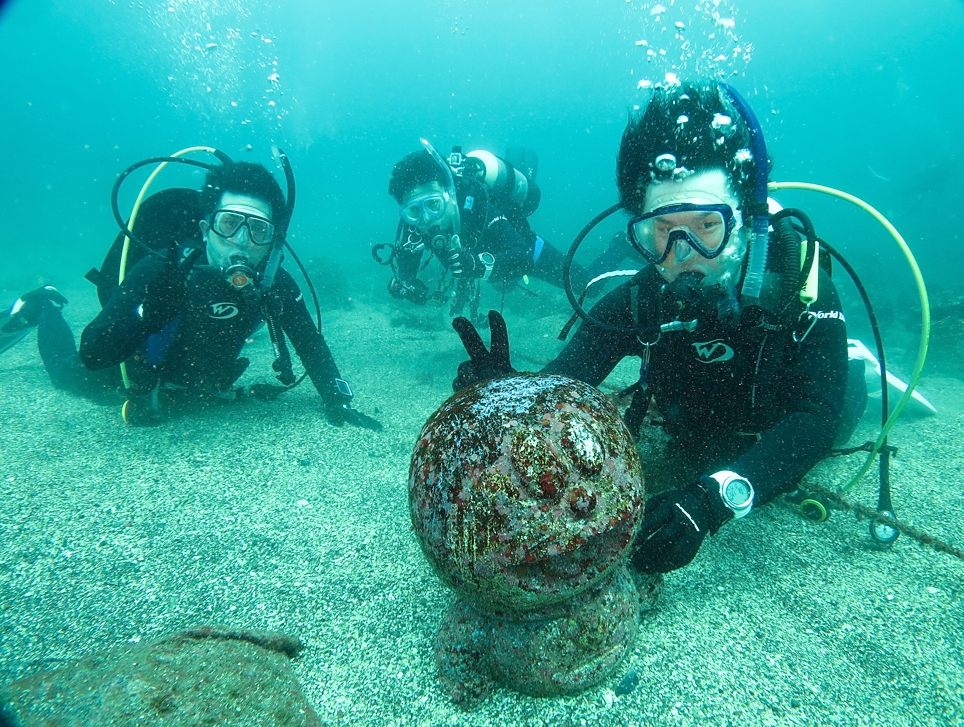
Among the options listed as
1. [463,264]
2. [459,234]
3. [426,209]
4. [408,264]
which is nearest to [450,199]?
[426,209]

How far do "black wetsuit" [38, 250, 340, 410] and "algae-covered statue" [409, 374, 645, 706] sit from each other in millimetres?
3815

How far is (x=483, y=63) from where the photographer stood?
79.7 meters

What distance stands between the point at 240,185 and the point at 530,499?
462 centimetres

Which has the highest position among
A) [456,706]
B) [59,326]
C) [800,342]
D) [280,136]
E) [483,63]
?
[483,63]

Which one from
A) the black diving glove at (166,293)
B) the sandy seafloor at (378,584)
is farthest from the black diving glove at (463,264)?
the black diving glove at (166,293)

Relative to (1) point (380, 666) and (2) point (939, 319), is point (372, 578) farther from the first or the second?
(2) point (939, 319)

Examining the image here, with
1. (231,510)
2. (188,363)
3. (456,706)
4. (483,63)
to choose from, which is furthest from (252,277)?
(483,63)

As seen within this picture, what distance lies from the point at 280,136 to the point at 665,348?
11425 centimetres

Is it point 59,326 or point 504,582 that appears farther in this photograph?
point 59,326

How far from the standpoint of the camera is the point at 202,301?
441cm

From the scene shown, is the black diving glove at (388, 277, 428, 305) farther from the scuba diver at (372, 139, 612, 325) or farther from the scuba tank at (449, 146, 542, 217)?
the scuba tank at (449, 146, 542, 217)

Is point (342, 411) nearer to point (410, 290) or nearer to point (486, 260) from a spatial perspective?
point (410, 290)

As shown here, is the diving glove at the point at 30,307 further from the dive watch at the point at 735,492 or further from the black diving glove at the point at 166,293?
the dive watch at the point at 735,492

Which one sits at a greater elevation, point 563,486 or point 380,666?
point 563,486
